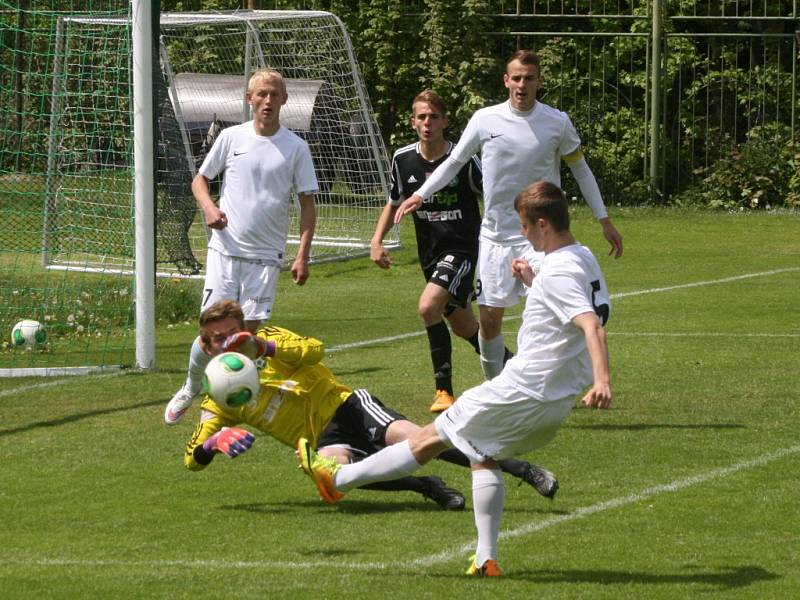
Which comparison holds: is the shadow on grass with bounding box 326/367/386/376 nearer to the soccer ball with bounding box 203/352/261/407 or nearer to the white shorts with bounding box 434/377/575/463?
the soccer ball with bounding box 203/352/261/407

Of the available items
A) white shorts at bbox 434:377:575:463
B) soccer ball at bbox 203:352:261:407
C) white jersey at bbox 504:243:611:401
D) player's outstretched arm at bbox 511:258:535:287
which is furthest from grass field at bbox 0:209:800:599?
player's outstretched arm at bbox 511:258:535:287

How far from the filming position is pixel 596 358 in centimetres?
561

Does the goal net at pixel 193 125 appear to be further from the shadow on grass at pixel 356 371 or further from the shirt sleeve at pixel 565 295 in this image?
the shirt sleeve at pixel 565 295

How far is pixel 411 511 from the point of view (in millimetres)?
7254

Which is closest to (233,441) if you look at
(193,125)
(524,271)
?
(524,271)

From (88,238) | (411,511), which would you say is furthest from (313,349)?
(88,238)

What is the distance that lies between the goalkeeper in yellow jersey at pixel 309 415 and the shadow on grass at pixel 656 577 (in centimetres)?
98

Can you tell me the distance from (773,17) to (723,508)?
61.4 feet

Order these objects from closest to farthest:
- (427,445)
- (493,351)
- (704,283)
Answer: (427,445), (493,351), (704,283)

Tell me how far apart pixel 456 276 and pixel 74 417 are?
2679mm

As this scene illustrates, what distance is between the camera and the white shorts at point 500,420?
5.91 metres

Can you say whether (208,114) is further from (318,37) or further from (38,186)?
(38,186)

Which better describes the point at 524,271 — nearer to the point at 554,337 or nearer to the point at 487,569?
the point at 554,337

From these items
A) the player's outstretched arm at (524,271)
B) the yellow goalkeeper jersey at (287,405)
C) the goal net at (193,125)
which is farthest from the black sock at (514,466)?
the goal net at (193,125)
